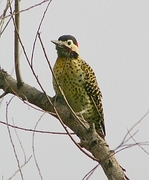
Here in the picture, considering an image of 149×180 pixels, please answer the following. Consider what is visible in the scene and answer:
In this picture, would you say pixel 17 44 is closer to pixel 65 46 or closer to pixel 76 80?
pixel 76 80

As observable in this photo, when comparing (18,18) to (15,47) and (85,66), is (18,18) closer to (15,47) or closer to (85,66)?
(15,47)

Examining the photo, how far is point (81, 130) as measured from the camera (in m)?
4.27

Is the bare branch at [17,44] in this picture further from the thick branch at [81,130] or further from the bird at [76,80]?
the bird at [76,80]

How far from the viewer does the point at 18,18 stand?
400 cm

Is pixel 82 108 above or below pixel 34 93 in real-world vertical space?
above

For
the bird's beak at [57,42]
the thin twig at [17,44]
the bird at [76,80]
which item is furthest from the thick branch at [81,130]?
the bird's beak at [57,42]

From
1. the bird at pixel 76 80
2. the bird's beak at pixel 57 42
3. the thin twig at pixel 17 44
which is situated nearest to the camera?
the thin twig at pixel 17 44

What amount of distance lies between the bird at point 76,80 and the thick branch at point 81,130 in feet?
3.73

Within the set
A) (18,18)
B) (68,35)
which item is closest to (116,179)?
(18,18)

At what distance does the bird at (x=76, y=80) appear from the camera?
19.6 feet

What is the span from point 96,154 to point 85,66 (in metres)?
2.21

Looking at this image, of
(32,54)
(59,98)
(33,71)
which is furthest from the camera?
(59,98)

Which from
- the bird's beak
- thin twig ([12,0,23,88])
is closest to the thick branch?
thin twig ([12,0,23,88])

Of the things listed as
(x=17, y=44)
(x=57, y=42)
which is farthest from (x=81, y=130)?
(x=57, y=42)
